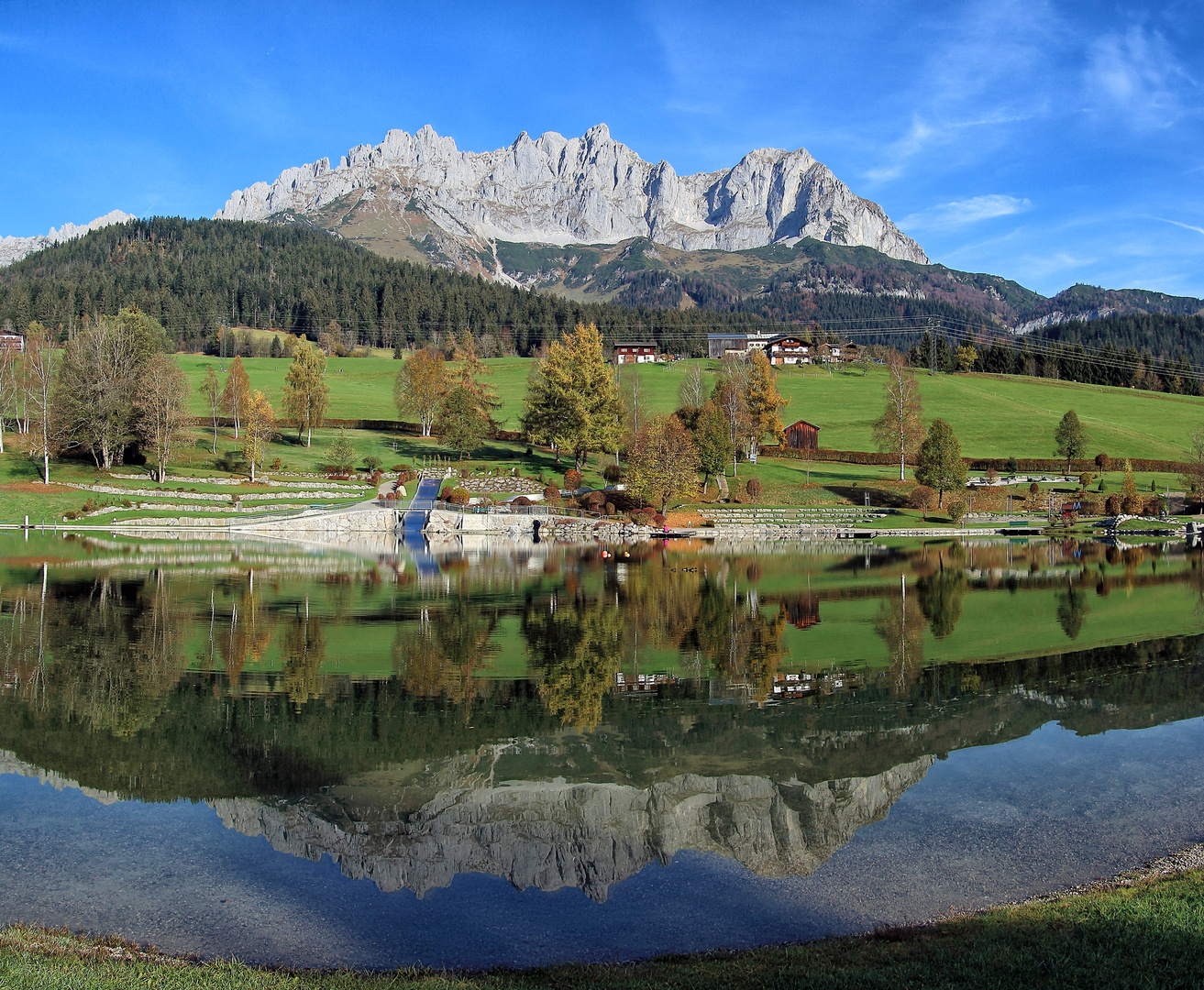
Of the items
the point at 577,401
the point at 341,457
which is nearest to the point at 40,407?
the point at 341,457

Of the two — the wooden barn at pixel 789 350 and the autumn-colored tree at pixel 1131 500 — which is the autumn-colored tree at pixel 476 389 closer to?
the autumn-colored tree at pixel 1131 500

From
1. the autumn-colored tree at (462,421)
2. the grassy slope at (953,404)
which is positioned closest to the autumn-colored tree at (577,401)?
the autumn-colored tree at (462,421)

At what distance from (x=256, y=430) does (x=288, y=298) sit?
116980mm

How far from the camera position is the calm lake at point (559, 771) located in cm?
944

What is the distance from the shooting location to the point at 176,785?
42.6 ft

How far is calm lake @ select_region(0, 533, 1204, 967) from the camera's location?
31.0 ft

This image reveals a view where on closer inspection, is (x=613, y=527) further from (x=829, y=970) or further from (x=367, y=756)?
(x=829, y=970)

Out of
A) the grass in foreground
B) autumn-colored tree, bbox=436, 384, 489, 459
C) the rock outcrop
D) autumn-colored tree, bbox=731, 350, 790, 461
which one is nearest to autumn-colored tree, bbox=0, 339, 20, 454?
autumn-colored tree, bbox=436, 384, 489, 459

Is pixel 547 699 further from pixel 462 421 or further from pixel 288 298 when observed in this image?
pixel 288 298

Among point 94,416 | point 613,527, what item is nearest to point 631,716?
point 613,527

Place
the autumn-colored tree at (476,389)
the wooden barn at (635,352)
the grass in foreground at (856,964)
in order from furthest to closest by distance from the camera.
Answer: the wooden barn at (635,352)
the autumn-colored tree at (476,389)
the grass in foreground at (856,964)

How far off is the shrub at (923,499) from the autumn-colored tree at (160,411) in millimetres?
61142

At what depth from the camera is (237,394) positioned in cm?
7800

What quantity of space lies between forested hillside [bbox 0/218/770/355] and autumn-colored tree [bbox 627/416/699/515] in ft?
333
